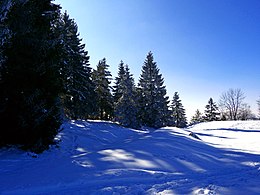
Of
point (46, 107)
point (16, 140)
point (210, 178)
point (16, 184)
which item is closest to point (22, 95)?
point (46, 107)

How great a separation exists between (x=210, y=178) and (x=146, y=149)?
3.98m

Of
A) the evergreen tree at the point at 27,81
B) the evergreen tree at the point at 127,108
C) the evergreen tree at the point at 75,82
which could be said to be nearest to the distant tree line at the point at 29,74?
the evergreen tree at the point at 27,81

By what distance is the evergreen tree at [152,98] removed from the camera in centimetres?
3891

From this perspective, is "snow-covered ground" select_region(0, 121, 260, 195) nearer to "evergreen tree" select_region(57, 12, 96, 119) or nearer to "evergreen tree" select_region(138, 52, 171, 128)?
"evergreen tree" select_region(57, 12, 96, 119)

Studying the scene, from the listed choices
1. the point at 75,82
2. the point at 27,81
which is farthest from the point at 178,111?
the point at 27,81

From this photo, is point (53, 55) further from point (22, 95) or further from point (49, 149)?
point (49, 149)

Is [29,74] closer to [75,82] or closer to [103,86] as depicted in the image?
[75,82]

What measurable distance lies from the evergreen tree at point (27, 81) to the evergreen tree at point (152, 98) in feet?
93.5

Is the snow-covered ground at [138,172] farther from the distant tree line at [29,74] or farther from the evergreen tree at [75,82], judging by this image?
the evergreen tree at [75,82]

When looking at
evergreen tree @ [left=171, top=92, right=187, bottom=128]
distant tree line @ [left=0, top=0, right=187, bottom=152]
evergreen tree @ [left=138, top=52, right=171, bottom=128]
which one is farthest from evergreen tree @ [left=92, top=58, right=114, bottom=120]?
distant tree line @ [left=0, top=0, right=187, bottom=152]

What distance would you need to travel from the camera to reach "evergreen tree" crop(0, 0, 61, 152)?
9789mm

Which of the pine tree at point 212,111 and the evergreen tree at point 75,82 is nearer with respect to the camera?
the evergreen tree at point 75,82

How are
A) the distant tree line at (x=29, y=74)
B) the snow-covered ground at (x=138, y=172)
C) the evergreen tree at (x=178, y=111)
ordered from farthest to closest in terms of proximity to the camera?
the evergreen tree at (x=178, y=111) → the distant tree line at (x=29, y=74) → the snow-covered ground at (x=138, y=172)

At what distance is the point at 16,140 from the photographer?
10609mm
